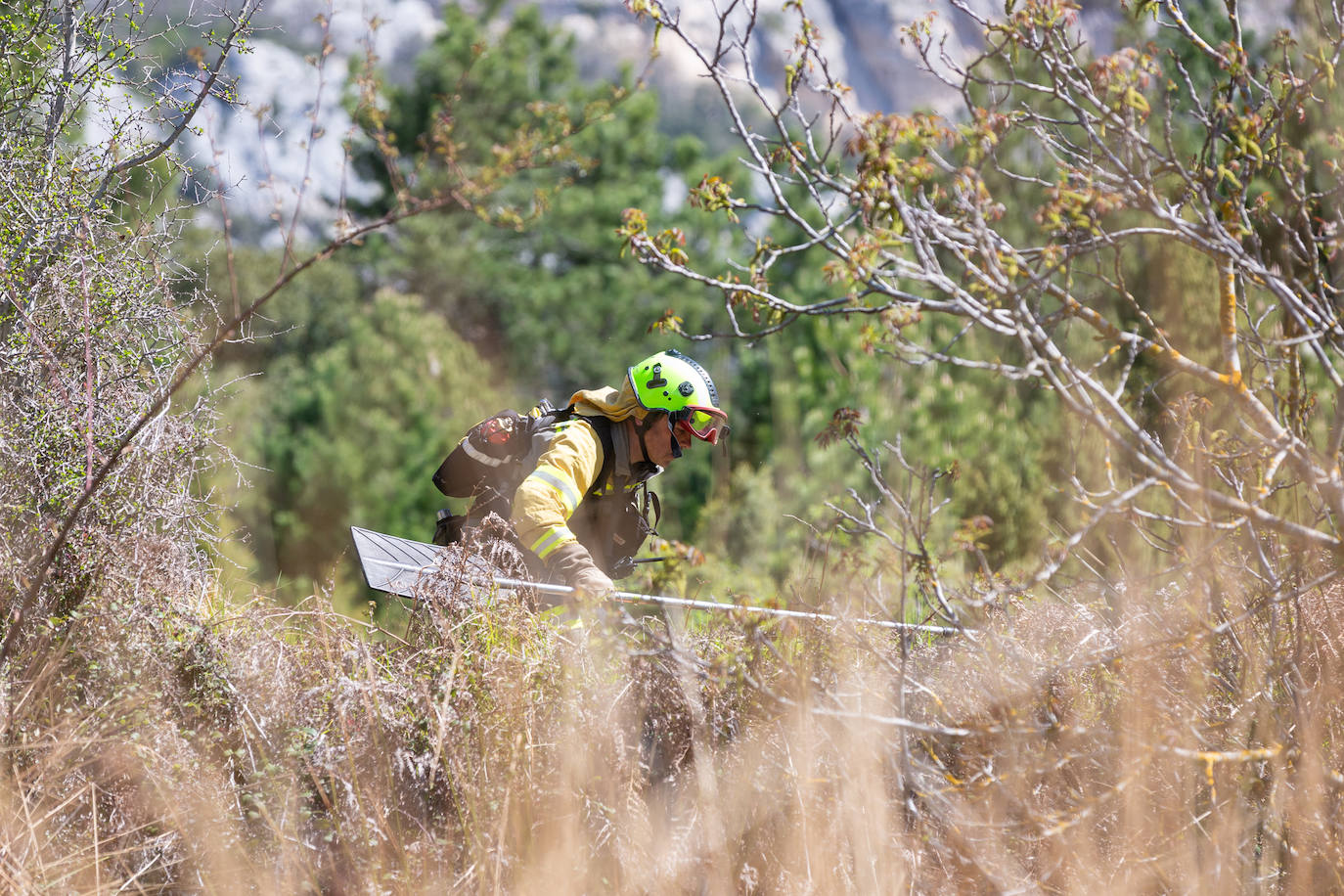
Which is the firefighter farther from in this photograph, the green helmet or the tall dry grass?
the tall dry grass

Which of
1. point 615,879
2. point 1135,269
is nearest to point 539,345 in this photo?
point 1135,269

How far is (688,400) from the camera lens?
4.98 m

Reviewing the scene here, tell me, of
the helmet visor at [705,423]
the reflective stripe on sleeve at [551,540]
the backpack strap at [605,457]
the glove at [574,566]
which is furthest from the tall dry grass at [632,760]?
the helmet visor at [705,423]

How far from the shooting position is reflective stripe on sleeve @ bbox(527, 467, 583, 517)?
178 inches

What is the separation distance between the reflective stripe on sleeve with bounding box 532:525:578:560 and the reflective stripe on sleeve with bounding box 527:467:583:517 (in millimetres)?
197

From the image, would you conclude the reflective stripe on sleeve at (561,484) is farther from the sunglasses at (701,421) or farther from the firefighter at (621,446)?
the sunglasses at (701,421)

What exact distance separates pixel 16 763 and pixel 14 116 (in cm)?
284

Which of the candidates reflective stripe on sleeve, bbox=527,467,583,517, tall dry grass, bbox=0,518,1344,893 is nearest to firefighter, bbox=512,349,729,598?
reflective stripe on sleeve, bbox=527,467,583,517

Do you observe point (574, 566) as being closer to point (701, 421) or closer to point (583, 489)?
point (583, 489)

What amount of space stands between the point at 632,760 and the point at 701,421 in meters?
1.75

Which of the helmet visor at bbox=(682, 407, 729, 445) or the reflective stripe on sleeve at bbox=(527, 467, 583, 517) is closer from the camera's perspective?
the reflective stripe on sleeve at bbox=(527, 467, 583, 517)

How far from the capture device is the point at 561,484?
15.0ft

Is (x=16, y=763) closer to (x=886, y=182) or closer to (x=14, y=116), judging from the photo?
(x=14, y=116)

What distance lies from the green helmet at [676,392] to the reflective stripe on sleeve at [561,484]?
0.62m
